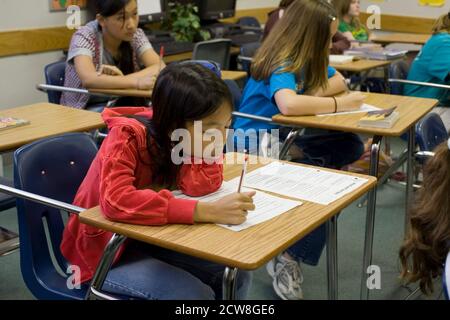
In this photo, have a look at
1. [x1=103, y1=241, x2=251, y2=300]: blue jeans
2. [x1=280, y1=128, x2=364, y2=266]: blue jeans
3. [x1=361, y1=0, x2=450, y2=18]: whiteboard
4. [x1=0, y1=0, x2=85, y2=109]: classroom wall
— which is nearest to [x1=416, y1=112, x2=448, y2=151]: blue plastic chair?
[x1=280, y1=128, x2=364, y2=266]: blue jeans

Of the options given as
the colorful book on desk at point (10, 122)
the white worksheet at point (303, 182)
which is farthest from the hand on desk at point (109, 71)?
the white worksheet at point (303, 182)

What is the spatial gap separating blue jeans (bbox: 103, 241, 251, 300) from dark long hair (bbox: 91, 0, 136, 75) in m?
1.79

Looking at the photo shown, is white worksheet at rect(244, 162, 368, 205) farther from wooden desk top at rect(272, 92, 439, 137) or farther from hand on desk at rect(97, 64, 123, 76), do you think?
hand on desk at rect(97, 64, 123, 76)

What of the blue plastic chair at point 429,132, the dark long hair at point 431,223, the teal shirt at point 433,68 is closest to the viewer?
the dark long hair at point 431,223

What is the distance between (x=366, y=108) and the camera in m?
2.55

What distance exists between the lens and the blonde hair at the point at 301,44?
2508 mm

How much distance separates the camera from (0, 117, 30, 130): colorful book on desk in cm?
224

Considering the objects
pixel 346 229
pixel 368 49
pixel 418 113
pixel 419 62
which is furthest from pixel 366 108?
pixel 368 49

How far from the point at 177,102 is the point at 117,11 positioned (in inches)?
68.9

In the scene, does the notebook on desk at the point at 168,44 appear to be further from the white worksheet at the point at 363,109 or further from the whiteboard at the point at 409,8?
the whiteboard at the point at 409,8

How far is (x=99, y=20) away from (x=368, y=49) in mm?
2023

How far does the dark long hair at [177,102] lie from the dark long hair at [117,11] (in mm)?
→ 1658

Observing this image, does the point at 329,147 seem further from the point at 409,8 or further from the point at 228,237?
the point at 409,8
